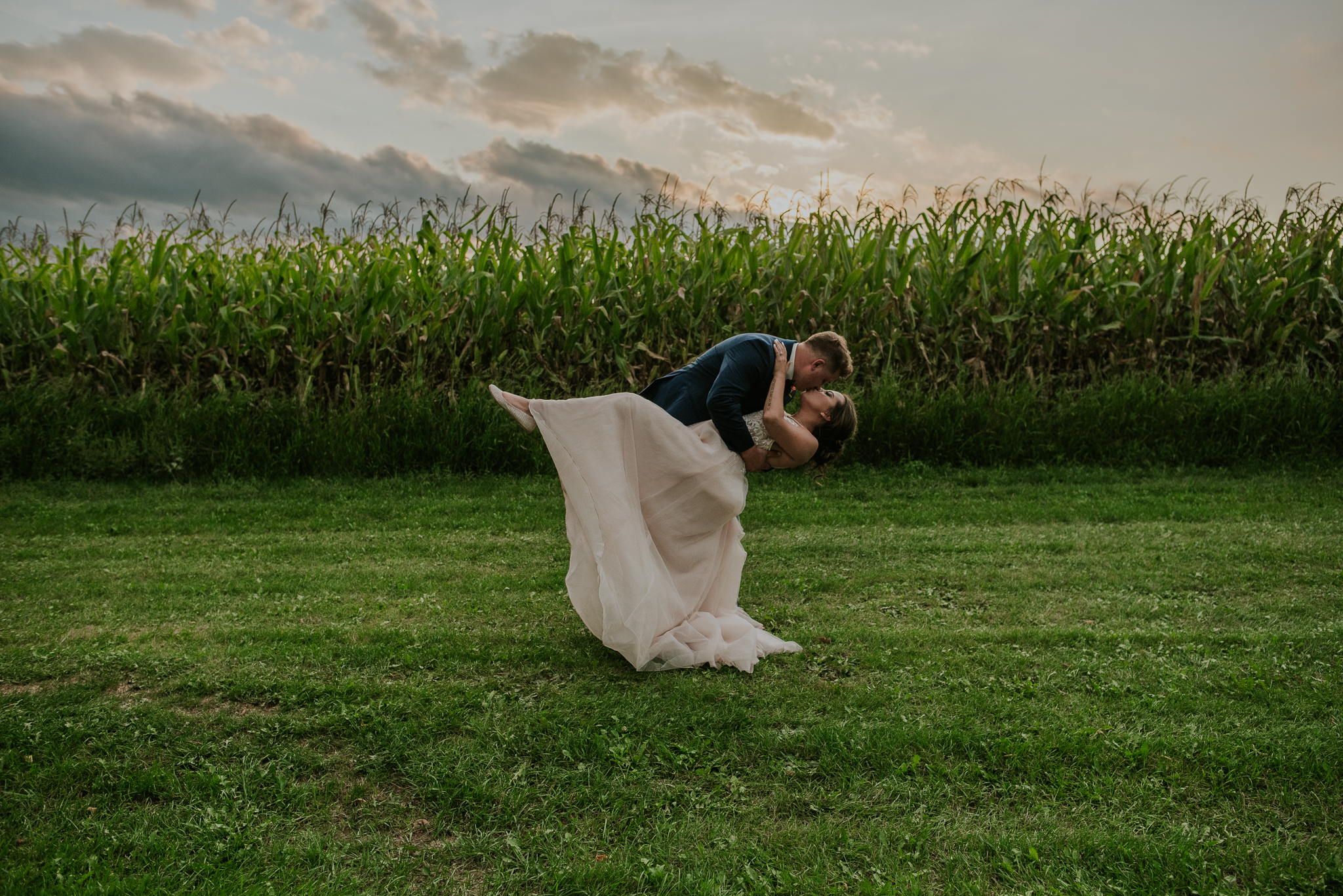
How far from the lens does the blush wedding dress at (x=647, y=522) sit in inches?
159

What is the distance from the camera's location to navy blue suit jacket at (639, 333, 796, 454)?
4.21 metres

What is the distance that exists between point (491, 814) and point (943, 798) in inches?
62.8

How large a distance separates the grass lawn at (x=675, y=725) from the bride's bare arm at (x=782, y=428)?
1006 millimetres

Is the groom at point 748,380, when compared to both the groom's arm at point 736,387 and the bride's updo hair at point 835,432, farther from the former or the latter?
the bride's updo hair at point 835,432

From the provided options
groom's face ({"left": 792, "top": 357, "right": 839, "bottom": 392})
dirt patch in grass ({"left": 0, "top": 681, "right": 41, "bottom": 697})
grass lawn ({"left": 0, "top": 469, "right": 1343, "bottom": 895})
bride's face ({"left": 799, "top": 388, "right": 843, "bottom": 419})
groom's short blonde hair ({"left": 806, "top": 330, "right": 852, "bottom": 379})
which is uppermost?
groom's short blonde hair ({"left": 806, "top": 330, "right": 852, "bottom": 379})

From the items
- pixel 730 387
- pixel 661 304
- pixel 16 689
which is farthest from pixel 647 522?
pixel 661 304

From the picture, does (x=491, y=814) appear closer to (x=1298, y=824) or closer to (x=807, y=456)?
(x=807, y=456)

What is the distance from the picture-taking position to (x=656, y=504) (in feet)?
14.3

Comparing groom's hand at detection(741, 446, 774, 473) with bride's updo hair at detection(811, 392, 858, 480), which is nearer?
groom's hand at detection(741, 446, 774, 473)

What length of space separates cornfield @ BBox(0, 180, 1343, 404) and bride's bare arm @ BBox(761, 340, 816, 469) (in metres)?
4.76

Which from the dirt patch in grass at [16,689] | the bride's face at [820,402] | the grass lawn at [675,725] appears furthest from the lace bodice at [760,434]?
the dirt patch in grass at [16,689]

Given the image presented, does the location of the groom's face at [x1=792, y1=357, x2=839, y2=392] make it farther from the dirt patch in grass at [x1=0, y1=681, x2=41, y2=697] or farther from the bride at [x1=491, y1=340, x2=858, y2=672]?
the dirt patch in grass at [x1=0, y1=681, x2=41, y2=697]

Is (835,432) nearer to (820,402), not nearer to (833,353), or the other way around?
(820,402)

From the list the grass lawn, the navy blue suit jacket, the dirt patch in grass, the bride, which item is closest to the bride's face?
the bride
